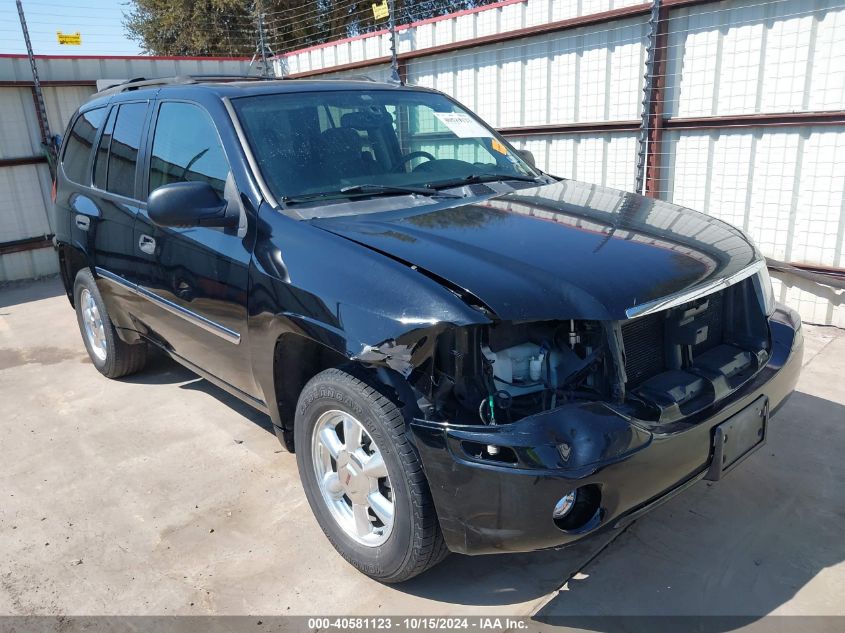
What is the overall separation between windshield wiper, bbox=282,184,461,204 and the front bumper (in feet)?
3.99

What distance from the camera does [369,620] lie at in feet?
8.00

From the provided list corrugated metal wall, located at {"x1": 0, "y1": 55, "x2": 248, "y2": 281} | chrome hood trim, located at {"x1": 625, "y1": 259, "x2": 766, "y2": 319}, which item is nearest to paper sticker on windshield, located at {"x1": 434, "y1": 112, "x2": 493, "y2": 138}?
chrome hood trim, located at {"x1": 625, "y1": 259, "x2": 766, "y2": 319}

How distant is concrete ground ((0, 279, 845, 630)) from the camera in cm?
253

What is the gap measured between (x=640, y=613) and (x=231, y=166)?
2458 millimetres

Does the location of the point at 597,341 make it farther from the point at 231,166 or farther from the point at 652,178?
the point at 652,178

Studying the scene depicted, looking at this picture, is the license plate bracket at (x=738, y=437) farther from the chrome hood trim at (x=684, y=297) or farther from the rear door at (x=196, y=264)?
the rear door at (x=196, y=264)

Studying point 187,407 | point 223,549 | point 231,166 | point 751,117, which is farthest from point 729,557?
point 751,117

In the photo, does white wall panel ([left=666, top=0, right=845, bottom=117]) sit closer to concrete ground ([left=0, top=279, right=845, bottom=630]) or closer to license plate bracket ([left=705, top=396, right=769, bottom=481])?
concrete ground ([left=0, top=279, right=845, bottom=630])

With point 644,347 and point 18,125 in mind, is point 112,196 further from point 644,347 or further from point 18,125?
point 18,125

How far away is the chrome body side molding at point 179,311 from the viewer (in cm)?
307

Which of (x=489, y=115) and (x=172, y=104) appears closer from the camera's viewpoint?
(x=172, y=104)

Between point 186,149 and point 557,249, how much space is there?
200 cm

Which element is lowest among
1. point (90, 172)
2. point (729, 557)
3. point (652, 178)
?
point (729, 557)

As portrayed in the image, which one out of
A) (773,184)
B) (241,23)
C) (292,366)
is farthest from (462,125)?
(241,23)
